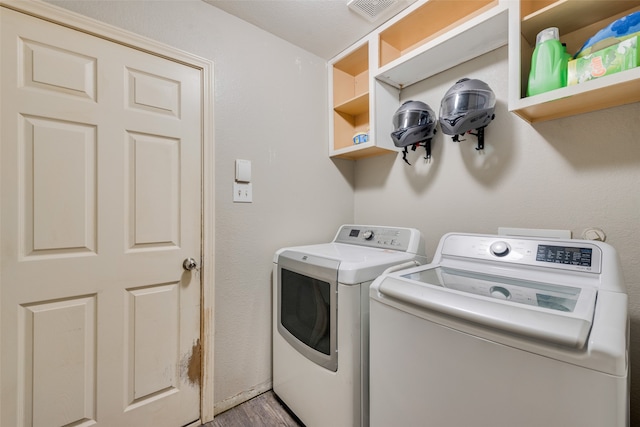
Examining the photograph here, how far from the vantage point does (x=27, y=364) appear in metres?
1.12

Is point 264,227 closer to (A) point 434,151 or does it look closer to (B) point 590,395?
(A) point 434,151

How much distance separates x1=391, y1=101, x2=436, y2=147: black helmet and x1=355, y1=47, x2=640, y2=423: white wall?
5.8 inches

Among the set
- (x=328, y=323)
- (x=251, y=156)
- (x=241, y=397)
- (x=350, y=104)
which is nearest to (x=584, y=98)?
(x=350, y=104)

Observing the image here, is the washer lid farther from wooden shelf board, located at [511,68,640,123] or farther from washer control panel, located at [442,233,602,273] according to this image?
wooden shelf board, located at [511,68,640,123]

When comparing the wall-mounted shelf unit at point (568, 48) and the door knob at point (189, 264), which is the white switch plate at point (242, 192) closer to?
the door knob at point (189, 264)

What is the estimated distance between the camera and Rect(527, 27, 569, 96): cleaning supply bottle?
1105 mm

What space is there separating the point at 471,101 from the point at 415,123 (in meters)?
0.33

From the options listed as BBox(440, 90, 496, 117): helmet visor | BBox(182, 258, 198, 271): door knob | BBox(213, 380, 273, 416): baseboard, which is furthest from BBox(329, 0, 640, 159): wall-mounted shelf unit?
BBox(213, 380, 273, 416): baseboard

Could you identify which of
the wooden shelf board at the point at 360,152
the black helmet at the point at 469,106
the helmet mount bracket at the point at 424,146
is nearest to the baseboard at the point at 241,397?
the wooden shelf board at the point at 360,152

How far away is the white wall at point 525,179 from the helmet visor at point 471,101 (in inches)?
7.2

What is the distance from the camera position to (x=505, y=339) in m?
0.73

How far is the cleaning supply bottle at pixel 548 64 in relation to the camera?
111 cm

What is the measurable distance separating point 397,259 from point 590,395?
2.77 feet

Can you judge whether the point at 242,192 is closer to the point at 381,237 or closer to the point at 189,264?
the point at 189,264
